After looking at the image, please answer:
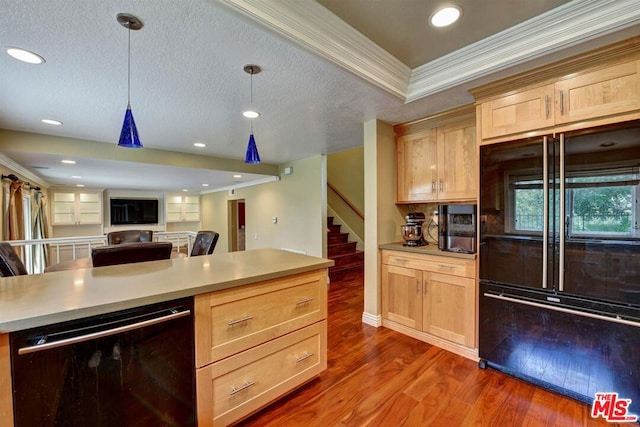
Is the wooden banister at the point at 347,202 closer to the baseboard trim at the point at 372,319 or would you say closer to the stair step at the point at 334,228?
the stair step at the point at 334,228

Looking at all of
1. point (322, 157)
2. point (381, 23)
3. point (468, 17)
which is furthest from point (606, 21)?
point (322, 157)

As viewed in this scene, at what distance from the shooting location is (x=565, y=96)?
1749 mm

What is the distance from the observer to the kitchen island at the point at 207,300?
3.31 ft

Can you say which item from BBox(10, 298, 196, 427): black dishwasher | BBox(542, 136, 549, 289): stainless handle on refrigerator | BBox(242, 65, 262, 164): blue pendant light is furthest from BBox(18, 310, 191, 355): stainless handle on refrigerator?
BBox(542, 136, 549, 289): stainless handle on refrigerator

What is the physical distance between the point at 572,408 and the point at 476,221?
52.3 inches

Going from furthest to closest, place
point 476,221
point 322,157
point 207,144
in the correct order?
point 322,157 → point 207,144 → point 476,221

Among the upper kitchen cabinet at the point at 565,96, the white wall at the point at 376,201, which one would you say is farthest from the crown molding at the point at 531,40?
the white wall at the point at 376,201

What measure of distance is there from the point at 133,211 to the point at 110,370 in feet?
30.5

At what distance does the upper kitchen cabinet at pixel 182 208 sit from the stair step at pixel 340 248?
21.6ft

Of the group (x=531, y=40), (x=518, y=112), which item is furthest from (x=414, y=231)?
(x=531, y=40)

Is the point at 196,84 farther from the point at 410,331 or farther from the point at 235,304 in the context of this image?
the point at 410,331

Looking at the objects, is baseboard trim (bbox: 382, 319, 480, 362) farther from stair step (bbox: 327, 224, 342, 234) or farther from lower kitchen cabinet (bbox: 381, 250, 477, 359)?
stair step (bbox: 327, 224, 342, 234)

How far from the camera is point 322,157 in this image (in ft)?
15.2

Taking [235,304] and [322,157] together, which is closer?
[235,304]
